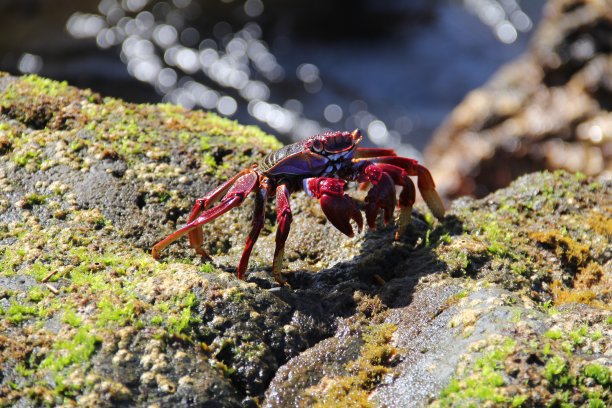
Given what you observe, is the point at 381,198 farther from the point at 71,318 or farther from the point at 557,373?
the point at 71,318

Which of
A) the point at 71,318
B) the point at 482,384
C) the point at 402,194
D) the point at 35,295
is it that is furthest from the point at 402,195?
the point at 35,295

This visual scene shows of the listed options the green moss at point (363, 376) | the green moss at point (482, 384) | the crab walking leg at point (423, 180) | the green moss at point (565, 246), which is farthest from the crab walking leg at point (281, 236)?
the green moss at point (565, 246)

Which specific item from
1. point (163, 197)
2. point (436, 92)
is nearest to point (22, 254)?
point (163, 197)

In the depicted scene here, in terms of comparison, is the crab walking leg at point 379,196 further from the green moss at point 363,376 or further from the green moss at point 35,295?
the green moss at point 35,295

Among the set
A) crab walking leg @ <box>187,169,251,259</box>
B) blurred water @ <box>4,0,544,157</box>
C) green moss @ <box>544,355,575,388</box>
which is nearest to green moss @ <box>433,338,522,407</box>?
green moss @ <box>544,355,575,388</box>

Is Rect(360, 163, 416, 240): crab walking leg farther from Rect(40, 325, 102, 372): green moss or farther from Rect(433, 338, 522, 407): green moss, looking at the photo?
Rect(40, 325, 102, 372): green moss

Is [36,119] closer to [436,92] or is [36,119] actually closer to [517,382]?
[517,382]
